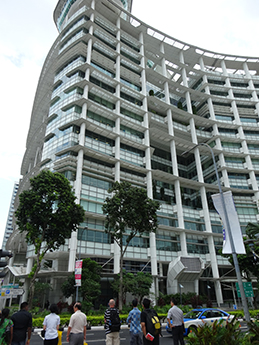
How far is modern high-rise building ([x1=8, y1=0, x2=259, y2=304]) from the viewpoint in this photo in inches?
1405

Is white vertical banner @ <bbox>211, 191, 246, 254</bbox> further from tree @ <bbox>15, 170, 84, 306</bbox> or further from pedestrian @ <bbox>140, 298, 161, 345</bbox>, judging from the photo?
tree @ <bbox>15, 170, 84, 306</bbox>

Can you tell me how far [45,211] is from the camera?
2333 centimetres

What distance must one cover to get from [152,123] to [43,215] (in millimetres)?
31565

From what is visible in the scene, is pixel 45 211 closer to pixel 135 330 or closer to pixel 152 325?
pixel 135 330

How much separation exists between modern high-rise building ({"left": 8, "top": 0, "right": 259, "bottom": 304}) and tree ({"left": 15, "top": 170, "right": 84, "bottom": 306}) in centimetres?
560

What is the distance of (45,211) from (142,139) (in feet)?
82.9

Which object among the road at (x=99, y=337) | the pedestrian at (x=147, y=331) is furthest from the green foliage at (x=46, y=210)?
the pedestrian at (x=147, y=331)

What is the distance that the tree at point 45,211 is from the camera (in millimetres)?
23266

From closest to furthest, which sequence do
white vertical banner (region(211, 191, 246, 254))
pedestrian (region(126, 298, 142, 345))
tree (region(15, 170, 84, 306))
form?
pedestrian (region(126, 298, 142, 345))
white vertical banner (region(211, 191, 246, 254))
tree (region(15, 170, 84, 306))

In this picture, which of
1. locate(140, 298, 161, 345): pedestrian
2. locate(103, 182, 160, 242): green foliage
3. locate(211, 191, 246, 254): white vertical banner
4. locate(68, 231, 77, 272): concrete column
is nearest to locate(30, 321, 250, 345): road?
locate(211, 191, 246, 254): white vertical banner

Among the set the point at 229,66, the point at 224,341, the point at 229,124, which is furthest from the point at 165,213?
the point at 229,66

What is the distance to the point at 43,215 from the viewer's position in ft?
76.2

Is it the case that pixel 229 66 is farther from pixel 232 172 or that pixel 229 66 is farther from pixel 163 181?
pixel 163 181

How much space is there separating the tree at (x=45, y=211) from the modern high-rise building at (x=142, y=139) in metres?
5.60
